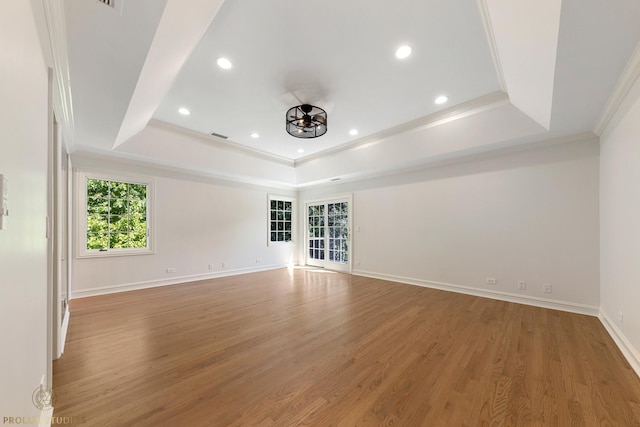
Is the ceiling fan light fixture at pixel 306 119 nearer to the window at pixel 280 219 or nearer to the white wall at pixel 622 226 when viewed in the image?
the white wall at pixel 622 226

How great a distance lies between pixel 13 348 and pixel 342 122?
166 inches

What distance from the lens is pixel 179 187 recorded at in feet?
17.2

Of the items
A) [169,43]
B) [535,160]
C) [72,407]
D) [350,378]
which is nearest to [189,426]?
[72,407]

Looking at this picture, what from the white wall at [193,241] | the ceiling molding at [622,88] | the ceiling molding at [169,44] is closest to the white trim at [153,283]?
the white wall at [193,241]

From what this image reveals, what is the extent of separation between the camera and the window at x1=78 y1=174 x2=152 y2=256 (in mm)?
4230

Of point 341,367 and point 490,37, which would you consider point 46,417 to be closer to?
point 341,367

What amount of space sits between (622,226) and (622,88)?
1352 millimetres

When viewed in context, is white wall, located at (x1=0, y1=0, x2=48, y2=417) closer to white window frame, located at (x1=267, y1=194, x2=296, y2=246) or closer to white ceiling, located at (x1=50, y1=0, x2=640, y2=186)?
white ceiling, located at (x1=50, y1=0, x2=640, y2=186)

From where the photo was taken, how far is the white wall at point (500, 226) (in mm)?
3422

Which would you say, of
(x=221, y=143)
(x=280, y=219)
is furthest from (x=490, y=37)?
(x=280, y=219)

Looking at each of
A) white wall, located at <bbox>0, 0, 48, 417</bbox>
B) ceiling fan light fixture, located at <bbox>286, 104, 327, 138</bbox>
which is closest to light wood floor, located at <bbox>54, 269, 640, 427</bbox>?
white wall, located at <bbox>0, 0, 48, 417</bbox>

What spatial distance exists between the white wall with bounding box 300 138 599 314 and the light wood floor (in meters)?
0.54

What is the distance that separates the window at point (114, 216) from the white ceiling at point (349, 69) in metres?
0.63

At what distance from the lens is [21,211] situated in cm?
105
